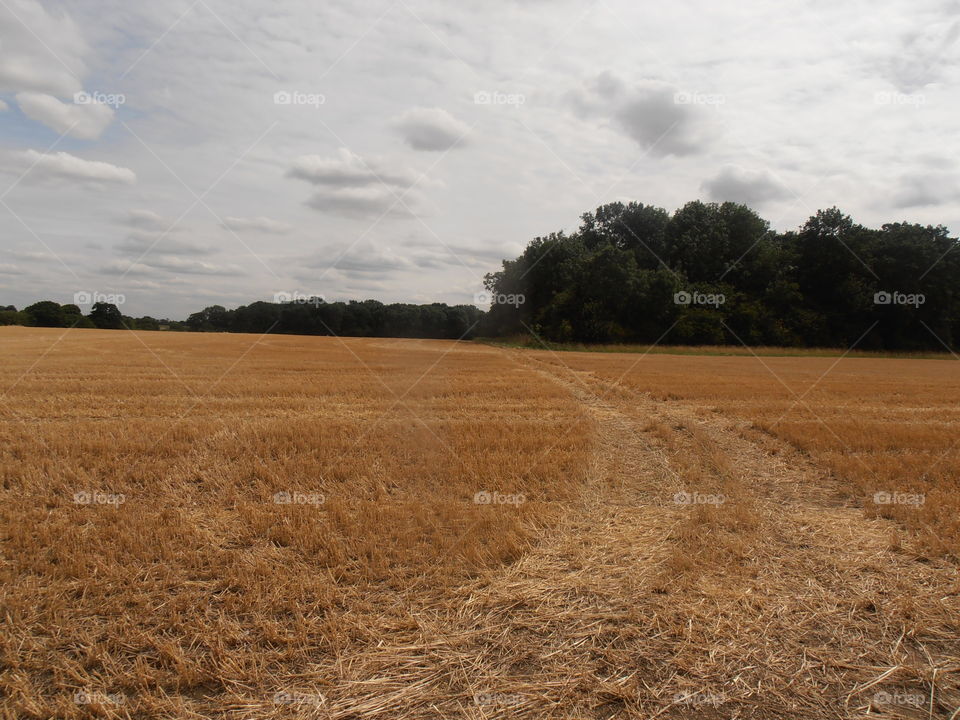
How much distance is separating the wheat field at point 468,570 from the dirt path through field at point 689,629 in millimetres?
25

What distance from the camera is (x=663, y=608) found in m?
5.14

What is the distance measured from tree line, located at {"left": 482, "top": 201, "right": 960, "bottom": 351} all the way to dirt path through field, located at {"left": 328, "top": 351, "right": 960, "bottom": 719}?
49.9 meters

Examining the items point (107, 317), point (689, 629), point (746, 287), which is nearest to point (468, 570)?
point (689, 629)

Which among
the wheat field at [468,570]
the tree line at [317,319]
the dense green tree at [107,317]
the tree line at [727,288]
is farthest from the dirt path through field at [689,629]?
the dense green tree at [107,317]

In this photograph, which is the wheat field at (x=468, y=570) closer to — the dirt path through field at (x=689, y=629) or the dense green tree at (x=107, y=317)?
the dirt path through field at (x=689, y=629)

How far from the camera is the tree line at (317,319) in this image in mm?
76250

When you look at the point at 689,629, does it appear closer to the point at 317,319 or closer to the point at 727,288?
the point at 727,288

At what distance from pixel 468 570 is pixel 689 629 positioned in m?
2.21

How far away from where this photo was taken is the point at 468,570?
5828 millimetres

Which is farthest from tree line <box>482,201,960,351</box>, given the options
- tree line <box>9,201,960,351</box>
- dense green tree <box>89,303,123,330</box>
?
dense green tree <box>89,303,123,330</box>

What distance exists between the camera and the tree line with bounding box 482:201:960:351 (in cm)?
5650

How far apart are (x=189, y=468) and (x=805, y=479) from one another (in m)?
10.4

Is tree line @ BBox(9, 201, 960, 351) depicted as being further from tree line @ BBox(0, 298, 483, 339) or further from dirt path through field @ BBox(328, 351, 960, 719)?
dirt path through field @ BBox(328, 351, 960, 719)

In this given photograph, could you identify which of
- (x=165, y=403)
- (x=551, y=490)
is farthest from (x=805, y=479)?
(x=165, y=403)
